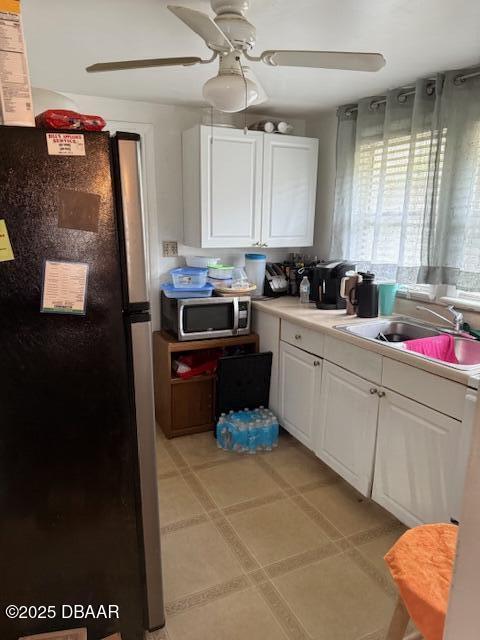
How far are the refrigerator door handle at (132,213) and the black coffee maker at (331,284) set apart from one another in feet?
5.54

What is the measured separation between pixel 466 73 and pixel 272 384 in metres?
2.06

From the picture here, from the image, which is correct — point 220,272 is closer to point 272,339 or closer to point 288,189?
point 272,339

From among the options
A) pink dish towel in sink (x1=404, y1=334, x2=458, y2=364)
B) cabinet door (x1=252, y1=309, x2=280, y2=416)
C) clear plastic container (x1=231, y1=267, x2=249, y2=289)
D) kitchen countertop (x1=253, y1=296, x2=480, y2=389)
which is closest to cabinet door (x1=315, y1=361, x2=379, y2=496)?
kitchen countertop (x1=253, y1=296, x2=480, y2=389)

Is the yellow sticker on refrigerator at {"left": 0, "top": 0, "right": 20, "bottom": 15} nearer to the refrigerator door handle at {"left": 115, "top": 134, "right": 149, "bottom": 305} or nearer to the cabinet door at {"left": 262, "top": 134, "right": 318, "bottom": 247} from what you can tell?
the refrigerator door handle at {"left": 115, "top": 134, "right": 149, "bottom": 305}

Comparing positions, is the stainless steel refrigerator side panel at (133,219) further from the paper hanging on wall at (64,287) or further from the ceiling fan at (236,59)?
the ceiling fan at (236,59)

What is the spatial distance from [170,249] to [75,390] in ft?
6.54

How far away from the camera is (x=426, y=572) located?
97 centimetres

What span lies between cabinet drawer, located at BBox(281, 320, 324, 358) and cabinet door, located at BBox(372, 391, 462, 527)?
53 cm

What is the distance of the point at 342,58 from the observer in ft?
4.88

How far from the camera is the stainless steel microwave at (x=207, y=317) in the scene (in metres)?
2.75

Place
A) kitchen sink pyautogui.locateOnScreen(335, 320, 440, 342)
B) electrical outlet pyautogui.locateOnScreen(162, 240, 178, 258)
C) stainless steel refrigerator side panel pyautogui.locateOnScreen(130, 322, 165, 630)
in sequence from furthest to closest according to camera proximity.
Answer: electrical outlet pyautogui.locateOnScreen(162, 240, 178, 258)
kitchen sink pyautogui.locateOnScreen(335, 320, 440, 342)
stainless steel refrigerator side panel pyautogui.locateOnScreen(130, 322, 165, 630)

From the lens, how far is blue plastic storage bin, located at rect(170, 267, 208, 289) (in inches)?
112

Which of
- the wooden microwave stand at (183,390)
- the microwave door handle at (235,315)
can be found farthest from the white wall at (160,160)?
the microwave door handle at (235,315)

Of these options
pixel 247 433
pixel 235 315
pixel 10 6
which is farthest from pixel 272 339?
pixel 10 6
